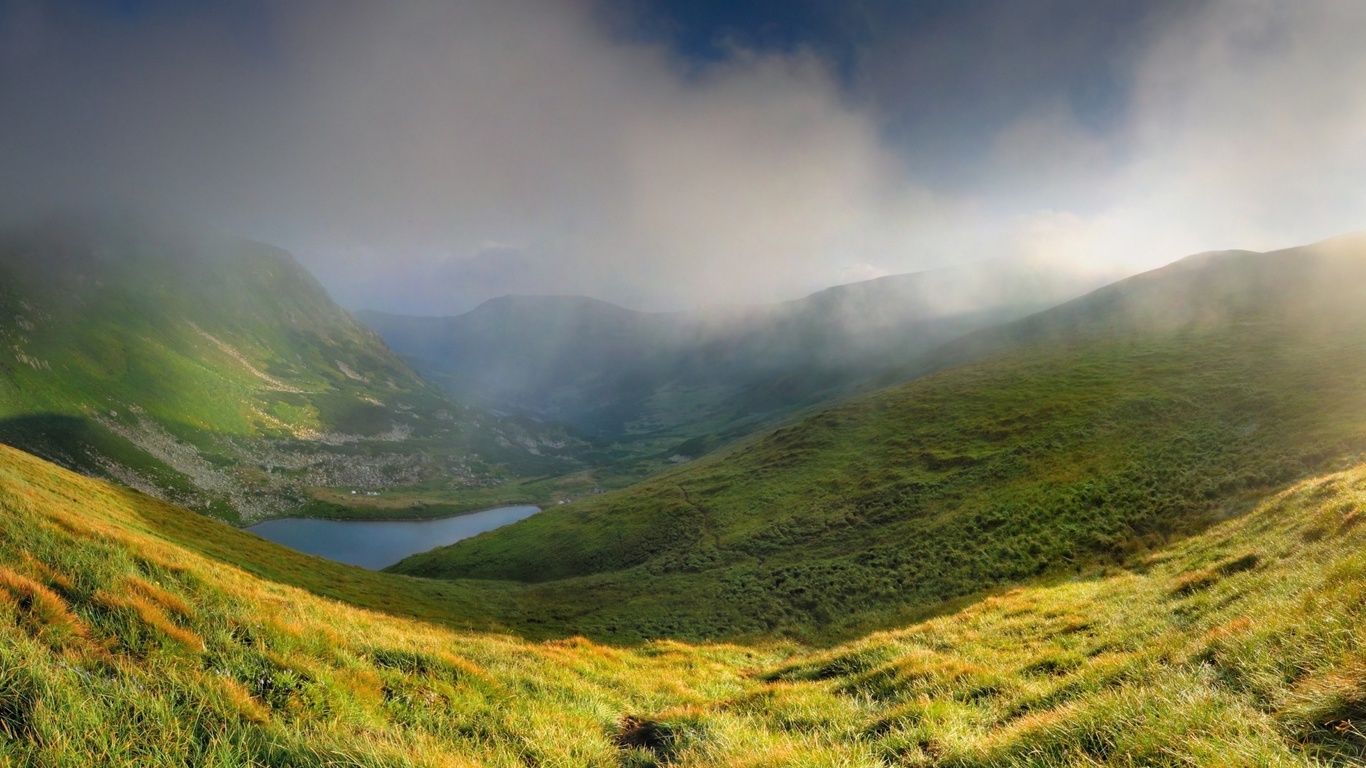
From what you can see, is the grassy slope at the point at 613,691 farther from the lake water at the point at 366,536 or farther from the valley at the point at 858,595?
the lake water at the point at 366,536

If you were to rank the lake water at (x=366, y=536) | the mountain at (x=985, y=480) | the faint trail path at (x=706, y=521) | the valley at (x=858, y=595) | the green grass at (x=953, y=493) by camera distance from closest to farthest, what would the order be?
the valley at (x=858, y=595) < the green grass at (x=953, y=493) < the mountain at (x=985, y=480) < the faint trail path at (x=706, y=521) < the lake water at (x=366, y=536)

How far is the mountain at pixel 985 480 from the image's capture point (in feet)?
144

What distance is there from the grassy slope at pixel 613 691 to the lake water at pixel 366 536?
500 feet

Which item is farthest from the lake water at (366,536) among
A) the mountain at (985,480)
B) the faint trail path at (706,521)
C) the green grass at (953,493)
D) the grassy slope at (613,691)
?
the grassy slope at (613,691)

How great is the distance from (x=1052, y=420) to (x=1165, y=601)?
7100 cm

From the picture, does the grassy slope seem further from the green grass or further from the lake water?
the lake water

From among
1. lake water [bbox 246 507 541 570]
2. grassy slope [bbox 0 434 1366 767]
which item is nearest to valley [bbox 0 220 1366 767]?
grassy slope [bbox 0 434 1366 767]

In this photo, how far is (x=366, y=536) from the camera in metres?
160

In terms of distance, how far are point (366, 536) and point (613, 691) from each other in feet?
595

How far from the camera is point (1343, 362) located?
65562 millimetres

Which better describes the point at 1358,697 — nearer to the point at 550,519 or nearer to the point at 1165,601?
the point at 1165,601

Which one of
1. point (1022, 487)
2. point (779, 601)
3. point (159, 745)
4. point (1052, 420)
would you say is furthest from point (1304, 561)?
point (1052, 420)

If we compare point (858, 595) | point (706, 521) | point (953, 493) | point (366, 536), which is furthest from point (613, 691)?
point (366, 536)

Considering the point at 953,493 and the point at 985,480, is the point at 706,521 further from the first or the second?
the point at 985,480
